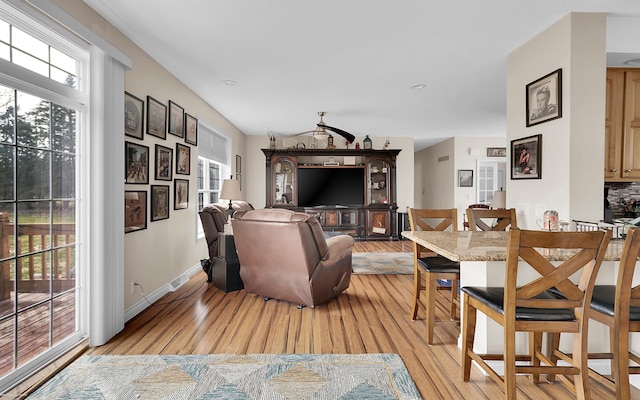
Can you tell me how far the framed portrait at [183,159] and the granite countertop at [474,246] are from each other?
291 cm

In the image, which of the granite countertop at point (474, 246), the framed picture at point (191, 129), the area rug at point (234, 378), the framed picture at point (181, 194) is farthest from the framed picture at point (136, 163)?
the granite countertop at point (474, 246)

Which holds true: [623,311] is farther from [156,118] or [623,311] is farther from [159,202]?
[156,118]

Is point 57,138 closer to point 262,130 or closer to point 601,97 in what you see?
point 601,97

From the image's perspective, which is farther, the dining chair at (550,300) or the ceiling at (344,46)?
the ceiling at (344,46)

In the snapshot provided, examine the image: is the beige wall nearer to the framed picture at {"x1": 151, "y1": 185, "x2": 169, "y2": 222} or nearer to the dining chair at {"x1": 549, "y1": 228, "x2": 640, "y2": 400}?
the framed picture at {"x1": 151, "y1": 185, "x2": 169, "y2": 222}

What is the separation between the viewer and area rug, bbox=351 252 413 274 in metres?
4.69

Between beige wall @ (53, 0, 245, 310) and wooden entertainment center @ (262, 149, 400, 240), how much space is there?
117 inches

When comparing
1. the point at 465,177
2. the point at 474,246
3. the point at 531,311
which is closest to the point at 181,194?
the point at 474,246

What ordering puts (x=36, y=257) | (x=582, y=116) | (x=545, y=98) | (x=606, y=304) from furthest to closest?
1. (x=545, y=98)
2. (x=582, y=116)
3. (x=36, y=257)
4. (x=606, y=304)

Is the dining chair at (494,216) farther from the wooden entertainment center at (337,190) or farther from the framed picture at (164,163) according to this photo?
the wooden entertainment center at (337,190)

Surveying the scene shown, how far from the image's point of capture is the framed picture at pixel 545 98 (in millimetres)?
A: 2627

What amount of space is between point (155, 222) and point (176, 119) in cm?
132

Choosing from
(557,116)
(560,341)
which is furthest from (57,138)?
(557,116)

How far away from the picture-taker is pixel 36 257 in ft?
6.72
